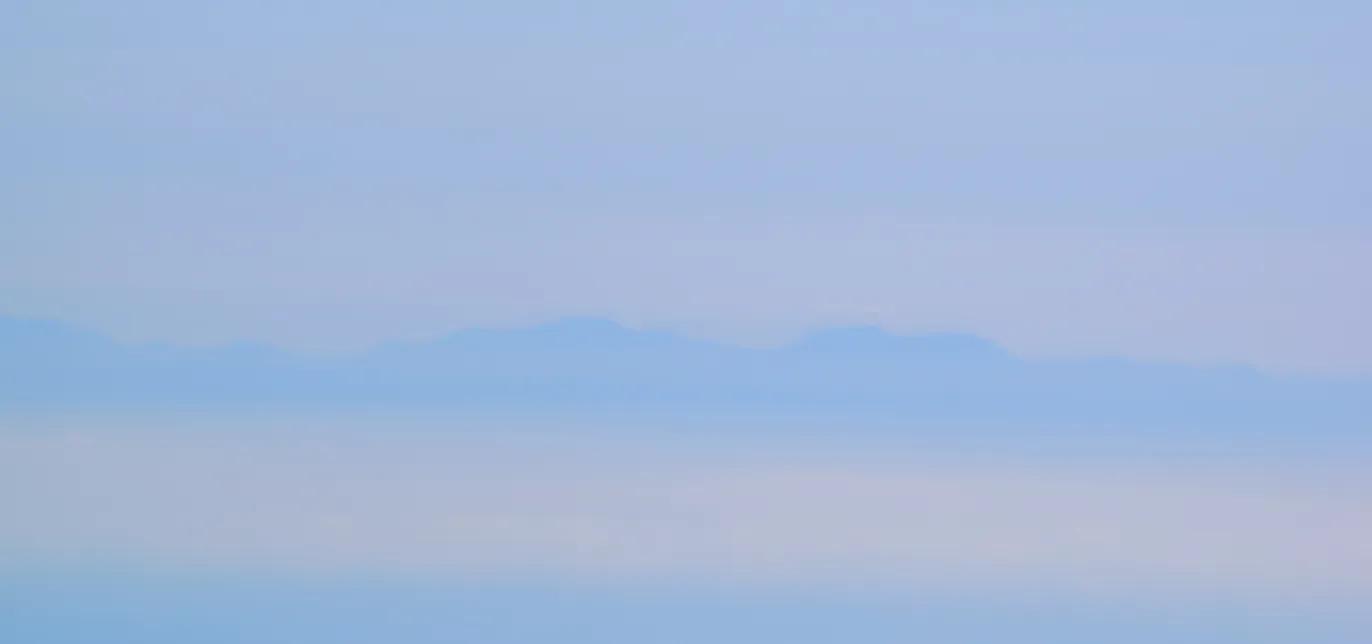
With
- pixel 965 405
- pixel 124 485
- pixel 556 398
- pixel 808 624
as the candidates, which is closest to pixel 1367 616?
pixel 965 405

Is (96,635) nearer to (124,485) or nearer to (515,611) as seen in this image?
(124,485)

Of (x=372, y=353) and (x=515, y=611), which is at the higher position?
(x=372, y=353)

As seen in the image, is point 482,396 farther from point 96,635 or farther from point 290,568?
point 96,635

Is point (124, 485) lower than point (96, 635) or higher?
higher

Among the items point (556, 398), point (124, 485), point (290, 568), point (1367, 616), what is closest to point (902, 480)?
point (556, 398)

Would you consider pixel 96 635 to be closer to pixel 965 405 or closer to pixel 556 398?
pixel 556 398

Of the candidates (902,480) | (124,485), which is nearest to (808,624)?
(902,480)

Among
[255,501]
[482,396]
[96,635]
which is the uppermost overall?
[482,396]
